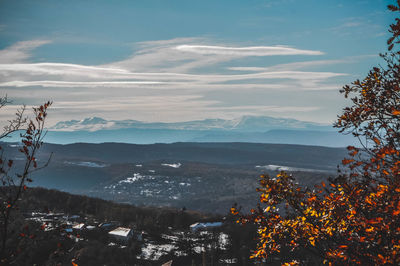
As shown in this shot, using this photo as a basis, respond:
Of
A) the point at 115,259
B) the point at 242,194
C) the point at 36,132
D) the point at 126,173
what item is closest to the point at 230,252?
the point at 115,259

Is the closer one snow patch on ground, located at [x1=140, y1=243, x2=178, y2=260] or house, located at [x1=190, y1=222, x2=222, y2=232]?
snow patch on ground, located at [x1=140, y1=243, x2=178, y2=260]

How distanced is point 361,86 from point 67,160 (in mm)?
193916

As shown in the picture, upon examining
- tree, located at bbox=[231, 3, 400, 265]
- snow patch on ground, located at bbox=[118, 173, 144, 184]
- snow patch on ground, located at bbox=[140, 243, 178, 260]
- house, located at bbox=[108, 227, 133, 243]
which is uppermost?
tree, located at bbox=[231, 3, 400, 265]

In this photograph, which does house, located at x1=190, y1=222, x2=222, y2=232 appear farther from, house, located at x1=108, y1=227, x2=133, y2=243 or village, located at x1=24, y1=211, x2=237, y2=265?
house, located at x1=108, y1=227, x2=133, y2=243

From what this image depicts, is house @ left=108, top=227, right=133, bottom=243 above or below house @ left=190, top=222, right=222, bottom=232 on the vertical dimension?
above

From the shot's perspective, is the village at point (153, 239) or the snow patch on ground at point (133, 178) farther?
the snow patch on ground at point (133, 178)

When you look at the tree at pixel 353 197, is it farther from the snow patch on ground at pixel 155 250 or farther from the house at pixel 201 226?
the house at pixel 201 226

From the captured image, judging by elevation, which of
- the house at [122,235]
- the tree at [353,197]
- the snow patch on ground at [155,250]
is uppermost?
the tree at [353,197]

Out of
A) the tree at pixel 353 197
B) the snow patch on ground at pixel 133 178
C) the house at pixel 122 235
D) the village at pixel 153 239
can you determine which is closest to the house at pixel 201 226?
the village at pixel 153 239

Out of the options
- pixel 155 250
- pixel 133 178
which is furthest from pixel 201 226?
pixel 133 178

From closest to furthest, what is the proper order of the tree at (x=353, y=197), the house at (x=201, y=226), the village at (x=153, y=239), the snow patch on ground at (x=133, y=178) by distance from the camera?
the tree at (x=353, y=197) → the village at (x=153, y=239) → the house at (x=201, y=226) → the snow patch on ground at (x=133, y=178)

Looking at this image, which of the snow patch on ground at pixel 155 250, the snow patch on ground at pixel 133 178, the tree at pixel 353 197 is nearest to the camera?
the tree at pixel 353 197

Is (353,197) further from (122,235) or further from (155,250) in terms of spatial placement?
(122,235)

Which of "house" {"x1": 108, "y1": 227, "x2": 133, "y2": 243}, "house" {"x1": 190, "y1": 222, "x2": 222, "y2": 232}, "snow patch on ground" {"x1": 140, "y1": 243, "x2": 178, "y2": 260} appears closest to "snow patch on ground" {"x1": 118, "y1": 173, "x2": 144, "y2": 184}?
"house" {"x1": 190, "y1": 222, "x2": 222, "y2": 232}
